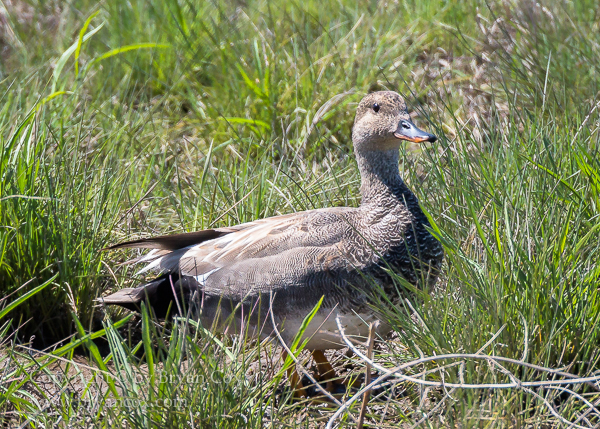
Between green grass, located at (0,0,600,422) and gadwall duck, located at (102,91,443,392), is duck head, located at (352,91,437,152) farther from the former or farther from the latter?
green grass, located at (0,0,600,422)

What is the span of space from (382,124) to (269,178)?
102 centimetres

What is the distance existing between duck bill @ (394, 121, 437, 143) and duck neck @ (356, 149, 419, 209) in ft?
0.56

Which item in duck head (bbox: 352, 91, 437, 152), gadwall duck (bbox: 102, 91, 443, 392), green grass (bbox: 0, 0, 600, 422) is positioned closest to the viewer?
green grass (bbox: 0, 0, 600, 422)

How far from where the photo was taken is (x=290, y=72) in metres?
5.04

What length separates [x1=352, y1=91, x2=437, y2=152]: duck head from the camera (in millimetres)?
3305

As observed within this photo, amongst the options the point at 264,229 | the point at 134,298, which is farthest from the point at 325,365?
the point at 134,298

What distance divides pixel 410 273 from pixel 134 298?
122cm

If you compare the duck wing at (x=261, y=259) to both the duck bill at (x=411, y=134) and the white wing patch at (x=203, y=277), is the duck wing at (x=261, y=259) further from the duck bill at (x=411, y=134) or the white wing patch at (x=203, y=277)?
the duck bill at (x=411, y=134)

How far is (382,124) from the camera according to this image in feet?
11.0

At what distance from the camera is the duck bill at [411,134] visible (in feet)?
10.2

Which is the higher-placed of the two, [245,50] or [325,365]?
[245,50]

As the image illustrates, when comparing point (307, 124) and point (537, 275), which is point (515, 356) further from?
point (307, 124)

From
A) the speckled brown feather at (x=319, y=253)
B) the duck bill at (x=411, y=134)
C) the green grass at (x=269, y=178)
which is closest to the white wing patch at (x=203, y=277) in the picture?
the speckled brown feather at (x=319, y=253)

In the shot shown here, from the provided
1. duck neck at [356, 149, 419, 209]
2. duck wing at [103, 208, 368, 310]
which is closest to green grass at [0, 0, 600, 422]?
duck neck at [356, 149, 419, 209]
